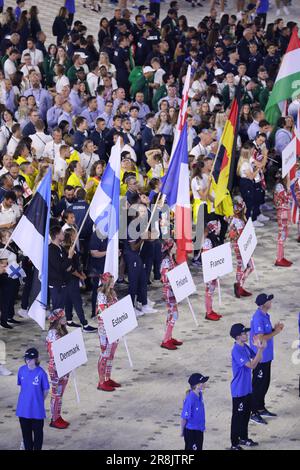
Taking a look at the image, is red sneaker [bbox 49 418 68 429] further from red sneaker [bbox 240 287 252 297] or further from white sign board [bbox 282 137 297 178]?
white sign board [bbox 282 137 297 178]

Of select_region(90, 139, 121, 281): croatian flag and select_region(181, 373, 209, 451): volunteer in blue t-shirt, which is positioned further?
select_region(90, 139, 121, 281): croatian flag

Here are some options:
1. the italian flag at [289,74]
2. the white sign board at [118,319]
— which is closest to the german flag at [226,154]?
the italian flag at [289,74]

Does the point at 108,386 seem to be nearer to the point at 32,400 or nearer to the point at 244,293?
the point at 32,400

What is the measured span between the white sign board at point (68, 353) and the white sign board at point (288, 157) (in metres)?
7.48

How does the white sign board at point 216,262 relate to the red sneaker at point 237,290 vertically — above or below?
above

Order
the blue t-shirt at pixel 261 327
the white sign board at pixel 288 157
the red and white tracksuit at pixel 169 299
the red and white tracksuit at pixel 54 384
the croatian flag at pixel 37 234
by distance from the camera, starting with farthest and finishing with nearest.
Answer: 1. the white sign board at pixel 288 157
2. the red and white tracksuit at pixel 169 299
3. the croatian flag at pixel 37 234
4. the blue t-shirt at pixel 261 327
5. the red and white tracksuit at pixel 54 384

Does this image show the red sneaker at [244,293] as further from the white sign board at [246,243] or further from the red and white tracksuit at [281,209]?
the red and white tracksuit at [281,209]

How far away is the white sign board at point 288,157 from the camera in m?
26.9

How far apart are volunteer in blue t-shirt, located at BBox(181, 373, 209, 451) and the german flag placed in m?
7.38

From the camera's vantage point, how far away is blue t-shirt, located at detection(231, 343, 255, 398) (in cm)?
1980

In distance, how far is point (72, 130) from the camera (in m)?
29.7

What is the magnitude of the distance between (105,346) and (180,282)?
232 centimetres

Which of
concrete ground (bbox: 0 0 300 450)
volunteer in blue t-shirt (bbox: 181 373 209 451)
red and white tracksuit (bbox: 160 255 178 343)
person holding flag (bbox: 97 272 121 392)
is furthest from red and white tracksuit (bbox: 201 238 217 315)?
volunteer in blue t-shirt (bbox: 181 373 209 451)
